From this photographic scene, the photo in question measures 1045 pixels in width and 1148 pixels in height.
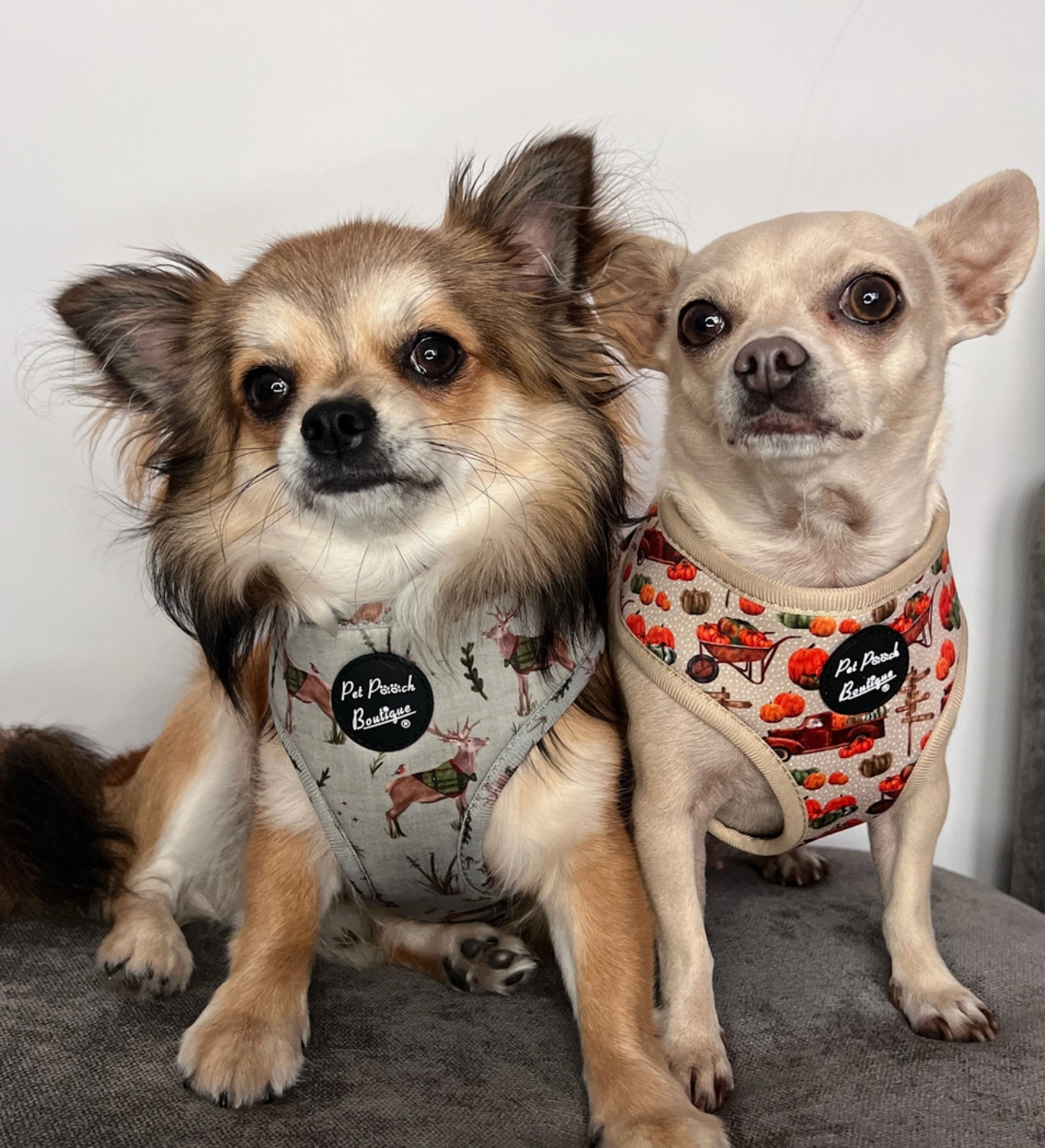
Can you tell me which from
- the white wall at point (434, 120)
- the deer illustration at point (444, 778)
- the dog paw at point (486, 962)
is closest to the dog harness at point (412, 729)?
the deer illustration at point (444, 778)

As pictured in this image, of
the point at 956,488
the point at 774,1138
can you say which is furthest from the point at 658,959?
the point at 956,488

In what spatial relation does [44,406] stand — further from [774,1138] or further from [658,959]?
[774,1138]

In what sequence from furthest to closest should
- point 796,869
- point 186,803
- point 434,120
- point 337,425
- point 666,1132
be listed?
point 434,120, point 796,869, point 186,803, point 337,425, point 666,1132

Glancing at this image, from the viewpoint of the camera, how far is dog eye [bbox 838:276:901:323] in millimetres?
1421

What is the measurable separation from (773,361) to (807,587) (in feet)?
1.12

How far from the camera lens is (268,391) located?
150 centimetres

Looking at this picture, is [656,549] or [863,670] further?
[656,549]

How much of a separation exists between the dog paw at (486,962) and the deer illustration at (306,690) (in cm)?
43

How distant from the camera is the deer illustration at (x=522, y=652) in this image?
1.47m

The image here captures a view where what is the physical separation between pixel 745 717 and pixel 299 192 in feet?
4.81

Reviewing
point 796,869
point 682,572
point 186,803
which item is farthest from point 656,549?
point 186,803

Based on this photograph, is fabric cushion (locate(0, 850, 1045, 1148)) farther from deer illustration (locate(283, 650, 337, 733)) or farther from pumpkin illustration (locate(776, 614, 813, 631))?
pumpkin illustration (locate(776, 614, 813, 631))

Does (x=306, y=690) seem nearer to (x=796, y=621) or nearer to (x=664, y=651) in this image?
(x=664, y=651)

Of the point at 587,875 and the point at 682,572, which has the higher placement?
the point at 682,572
